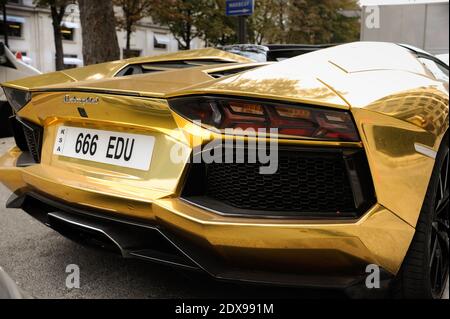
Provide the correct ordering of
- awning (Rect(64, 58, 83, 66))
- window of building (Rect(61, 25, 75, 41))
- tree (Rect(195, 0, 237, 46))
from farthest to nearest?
1. window of building (Rect(61, 25, 75, 41))
2. awning (Rect(64, 58, 83, 66))
3. tree (Rect(195, 0, 237, 46))

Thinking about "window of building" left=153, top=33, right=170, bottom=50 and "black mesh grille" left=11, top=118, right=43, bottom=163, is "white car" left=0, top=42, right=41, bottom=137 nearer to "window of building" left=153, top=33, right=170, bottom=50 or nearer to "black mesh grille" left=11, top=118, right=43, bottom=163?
"black mesh grille" left=11, top=118, right=43, bottom=163

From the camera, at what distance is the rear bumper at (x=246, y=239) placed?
5.45ft

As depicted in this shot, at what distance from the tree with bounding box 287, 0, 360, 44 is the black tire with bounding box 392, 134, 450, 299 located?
2365 centimetres

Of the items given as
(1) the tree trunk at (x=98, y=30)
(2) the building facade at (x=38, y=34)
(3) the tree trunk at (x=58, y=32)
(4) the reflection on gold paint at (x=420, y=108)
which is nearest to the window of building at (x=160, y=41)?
(2) the building facade at (x=38, y=34)

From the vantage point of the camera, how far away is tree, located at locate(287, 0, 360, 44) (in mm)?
24719

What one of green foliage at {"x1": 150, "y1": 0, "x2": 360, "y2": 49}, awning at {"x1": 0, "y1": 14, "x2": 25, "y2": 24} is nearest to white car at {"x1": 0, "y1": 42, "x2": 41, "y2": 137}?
green foliage at {"x1": 150, "y1": 0, "x2": 360, "y2": 49}

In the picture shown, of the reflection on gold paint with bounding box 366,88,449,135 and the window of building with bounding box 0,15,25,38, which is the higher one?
the window of building with bounding box 0,15,25,38

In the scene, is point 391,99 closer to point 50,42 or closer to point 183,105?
point 183,105

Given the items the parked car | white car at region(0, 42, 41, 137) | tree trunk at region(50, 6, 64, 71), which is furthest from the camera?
tree trunk at region(50, 6, 64, 71)

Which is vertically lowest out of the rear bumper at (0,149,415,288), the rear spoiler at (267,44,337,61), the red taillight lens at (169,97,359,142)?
the rear bumper at (0,149,415,288)

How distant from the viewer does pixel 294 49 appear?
3.54 m

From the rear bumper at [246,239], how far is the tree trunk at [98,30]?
6419mm

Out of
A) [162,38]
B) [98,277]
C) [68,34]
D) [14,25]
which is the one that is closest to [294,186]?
[98,277]

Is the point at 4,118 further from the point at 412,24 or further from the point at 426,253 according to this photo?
the point at 412,24
